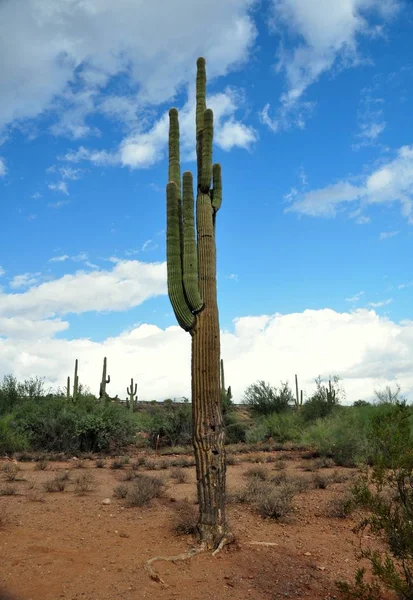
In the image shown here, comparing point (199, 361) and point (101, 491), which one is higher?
point (199, 361)

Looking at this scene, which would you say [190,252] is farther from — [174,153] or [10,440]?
[10,440]

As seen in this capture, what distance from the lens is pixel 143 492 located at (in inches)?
409

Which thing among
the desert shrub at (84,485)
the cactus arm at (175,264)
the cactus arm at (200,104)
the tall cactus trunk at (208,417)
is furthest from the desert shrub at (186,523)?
the cactus arm at (200,104)

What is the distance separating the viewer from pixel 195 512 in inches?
347

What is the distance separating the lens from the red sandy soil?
243 inches

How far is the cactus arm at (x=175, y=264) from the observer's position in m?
8.19

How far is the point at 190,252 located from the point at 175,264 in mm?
312

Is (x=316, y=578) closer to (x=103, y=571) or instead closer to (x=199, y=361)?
(x=103, y=571)

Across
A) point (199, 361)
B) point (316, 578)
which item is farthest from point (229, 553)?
point (199, 361)

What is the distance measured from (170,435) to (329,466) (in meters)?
10.4

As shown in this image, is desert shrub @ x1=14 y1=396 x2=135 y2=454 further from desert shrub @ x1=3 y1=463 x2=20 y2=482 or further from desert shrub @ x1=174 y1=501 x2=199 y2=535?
desert shrub @ x1=174 y1=501 x2=199 y2=535

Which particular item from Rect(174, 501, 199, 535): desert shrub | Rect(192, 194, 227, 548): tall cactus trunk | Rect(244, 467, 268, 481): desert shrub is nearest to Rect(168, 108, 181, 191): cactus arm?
Rect(192, 194, 227, 548): tall cactus trunk

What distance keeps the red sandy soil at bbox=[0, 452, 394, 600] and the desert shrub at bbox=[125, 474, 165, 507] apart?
20cm

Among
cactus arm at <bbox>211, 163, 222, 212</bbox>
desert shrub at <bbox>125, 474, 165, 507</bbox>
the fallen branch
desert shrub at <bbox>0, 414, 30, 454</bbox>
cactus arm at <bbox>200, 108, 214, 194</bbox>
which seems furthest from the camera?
desert shrub at <bbox>0, 414, 30, 454</bbox>
